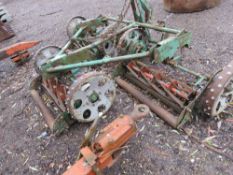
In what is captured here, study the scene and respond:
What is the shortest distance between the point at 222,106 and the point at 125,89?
5.16 ft

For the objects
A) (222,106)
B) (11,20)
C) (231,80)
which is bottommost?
(11,20)

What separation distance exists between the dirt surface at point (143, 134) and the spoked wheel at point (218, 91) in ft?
1.19

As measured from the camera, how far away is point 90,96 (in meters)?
3.56

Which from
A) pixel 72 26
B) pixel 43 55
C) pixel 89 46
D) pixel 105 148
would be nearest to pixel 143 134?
pixel 105 148

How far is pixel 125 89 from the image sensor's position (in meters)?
4.36

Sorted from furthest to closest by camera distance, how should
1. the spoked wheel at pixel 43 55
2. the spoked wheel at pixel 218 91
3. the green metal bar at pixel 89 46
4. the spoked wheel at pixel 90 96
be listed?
the spoked wheel at pixel 43 55 < the green metal bar at pixel 89 46 < the spoked wheel at pixel 90 96 < the spoked wheel at pixel 218 91

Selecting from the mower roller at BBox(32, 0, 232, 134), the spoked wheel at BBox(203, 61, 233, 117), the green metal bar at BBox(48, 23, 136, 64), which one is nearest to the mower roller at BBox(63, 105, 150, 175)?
the mower roller at BBox(32, 0, 232, 134)

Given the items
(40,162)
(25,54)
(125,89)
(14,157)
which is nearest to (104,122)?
(125,89)

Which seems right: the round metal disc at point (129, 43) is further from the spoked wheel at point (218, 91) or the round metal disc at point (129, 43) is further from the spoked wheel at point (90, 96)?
the spoked wheel at point (218, 91)

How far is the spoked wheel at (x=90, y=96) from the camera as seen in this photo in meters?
3.33

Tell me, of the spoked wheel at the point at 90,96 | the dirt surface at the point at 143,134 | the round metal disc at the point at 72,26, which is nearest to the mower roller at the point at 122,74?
the spoked wheel at the point at 90,96

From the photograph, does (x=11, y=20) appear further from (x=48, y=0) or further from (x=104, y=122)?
(x=104, y=122)

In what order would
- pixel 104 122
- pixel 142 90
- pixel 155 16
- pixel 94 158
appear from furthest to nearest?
pixel 155 16
pixel 142 90
pixel 104 122
pixel 94 158

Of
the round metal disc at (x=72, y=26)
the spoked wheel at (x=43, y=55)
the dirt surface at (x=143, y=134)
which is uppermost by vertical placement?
the spoked wheel at (x=43, y=55)
